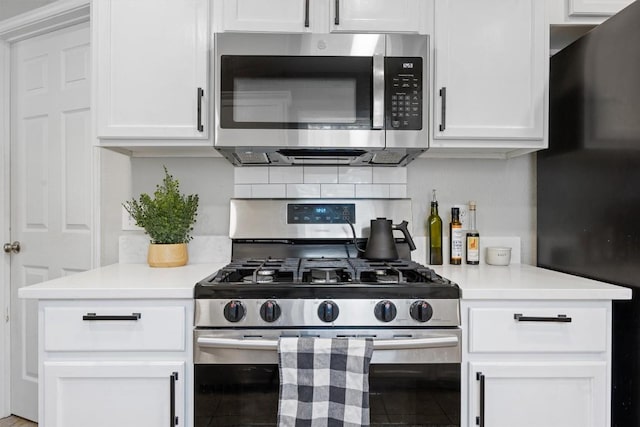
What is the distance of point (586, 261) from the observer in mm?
1504

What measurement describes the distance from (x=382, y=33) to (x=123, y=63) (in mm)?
1012

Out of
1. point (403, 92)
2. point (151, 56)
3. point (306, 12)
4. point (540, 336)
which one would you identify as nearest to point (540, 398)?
point (540, 336)

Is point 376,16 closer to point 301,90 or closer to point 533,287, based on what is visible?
point 301,90

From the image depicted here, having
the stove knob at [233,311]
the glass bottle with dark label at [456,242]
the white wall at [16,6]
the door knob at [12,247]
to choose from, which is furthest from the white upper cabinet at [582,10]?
the door knob at [12,247]

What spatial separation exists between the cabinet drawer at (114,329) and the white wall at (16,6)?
1789mm

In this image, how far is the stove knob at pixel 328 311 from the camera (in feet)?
4.13

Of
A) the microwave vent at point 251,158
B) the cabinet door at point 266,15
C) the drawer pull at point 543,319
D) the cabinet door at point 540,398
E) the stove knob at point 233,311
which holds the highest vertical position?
the cabinet door at point 266,15

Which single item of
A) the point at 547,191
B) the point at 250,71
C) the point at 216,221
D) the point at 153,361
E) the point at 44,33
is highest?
the point at 44,33

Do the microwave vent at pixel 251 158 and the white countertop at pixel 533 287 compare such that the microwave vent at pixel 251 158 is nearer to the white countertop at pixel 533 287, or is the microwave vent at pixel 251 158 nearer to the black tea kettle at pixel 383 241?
the black tea kettle at pixel 383 241

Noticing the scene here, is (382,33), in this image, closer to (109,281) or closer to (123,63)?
(123,63)

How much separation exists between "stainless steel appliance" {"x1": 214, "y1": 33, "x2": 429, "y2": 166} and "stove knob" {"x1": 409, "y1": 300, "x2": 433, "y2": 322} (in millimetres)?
608

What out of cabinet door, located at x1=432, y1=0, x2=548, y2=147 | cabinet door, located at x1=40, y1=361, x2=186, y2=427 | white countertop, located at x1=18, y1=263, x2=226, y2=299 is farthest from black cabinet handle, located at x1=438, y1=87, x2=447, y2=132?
cabinet door, located at x1=40, y1=361, x2=186, y2=427

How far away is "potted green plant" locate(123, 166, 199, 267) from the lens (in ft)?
5.52

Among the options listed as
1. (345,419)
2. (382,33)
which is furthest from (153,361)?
(382,33)
